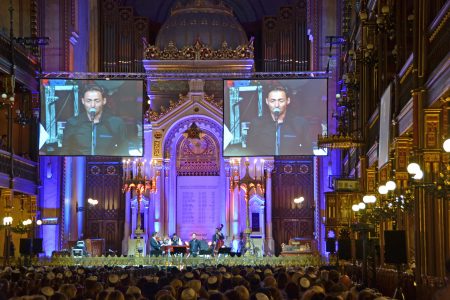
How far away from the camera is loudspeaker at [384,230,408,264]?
22828 millimetres

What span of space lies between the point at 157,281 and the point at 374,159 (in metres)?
13.1

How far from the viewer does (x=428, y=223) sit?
75.8ft

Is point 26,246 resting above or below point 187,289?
above

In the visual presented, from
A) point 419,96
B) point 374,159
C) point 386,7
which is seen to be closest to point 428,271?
point 419,96

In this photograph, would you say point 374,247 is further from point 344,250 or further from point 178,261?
point 178,261

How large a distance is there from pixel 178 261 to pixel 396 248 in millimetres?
21840

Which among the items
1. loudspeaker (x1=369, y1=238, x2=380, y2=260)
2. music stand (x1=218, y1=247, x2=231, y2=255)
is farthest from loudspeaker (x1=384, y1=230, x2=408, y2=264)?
music stand (x1=218, y1=247, x2=231, y2=255)

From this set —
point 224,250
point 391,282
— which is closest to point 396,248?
point 391,282

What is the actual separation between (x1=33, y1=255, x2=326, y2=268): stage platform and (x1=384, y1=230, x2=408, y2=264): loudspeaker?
1940 centimetres

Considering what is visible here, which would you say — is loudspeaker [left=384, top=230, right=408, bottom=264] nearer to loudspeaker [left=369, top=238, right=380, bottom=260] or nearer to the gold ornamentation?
loudspeaker [left=369, top=238, right=380, bottom=260]

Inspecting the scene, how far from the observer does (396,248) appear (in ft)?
75.5

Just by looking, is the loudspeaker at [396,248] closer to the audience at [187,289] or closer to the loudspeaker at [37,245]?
the audience at [187,289]

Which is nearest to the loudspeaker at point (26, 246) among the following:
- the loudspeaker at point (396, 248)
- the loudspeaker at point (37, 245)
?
the loudspeaker at point (37, 245)

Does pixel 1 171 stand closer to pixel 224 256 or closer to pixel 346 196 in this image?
pixel 224 256
